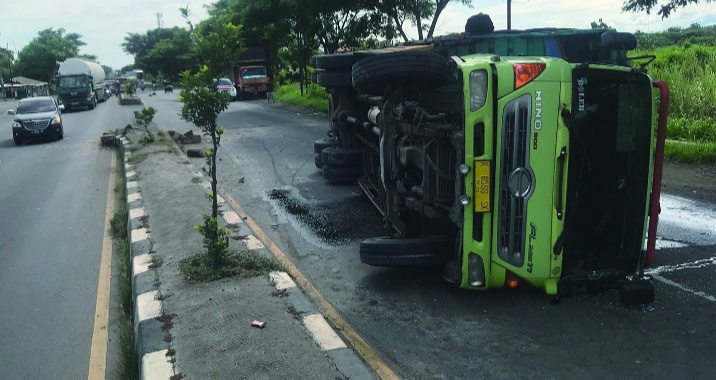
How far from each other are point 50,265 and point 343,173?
4.84 meters

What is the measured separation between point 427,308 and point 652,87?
263 centimetres

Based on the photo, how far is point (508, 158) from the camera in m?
5.30

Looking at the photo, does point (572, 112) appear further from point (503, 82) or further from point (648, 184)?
point (648, 184)

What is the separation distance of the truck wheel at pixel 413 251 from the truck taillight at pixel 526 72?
160 centimetres

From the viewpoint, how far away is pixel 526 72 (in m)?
5.16

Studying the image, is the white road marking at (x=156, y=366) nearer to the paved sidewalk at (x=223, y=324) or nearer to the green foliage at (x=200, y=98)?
the paved sidewalk at (x=223, y=324)

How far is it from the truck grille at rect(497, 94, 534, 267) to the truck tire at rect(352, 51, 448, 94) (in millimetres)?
890

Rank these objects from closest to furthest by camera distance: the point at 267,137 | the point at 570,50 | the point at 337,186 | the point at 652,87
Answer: the point at 652,87, the point at 570,50, the point at 337,186, the point at 267,137

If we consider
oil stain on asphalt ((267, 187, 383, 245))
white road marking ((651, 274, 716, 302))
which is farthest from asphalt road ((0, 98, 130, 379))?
white road marking ((651, 274, 716, 302))

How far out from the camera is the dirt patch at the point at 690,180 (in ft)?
33.4

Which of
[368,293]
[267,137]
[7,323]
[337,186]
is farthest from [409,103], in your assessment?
[267,137]

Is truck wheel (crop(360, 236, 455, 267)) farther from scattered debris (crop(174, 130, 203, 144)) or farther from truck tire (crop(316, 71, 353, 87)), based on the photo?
scattered debris (crop(174, 130, 203, 144))

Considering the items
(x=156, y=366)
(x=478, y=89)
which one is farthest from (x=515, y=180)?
(x=156, y=366)

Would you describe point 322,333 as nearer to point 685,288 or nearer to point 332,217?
point 685,288
